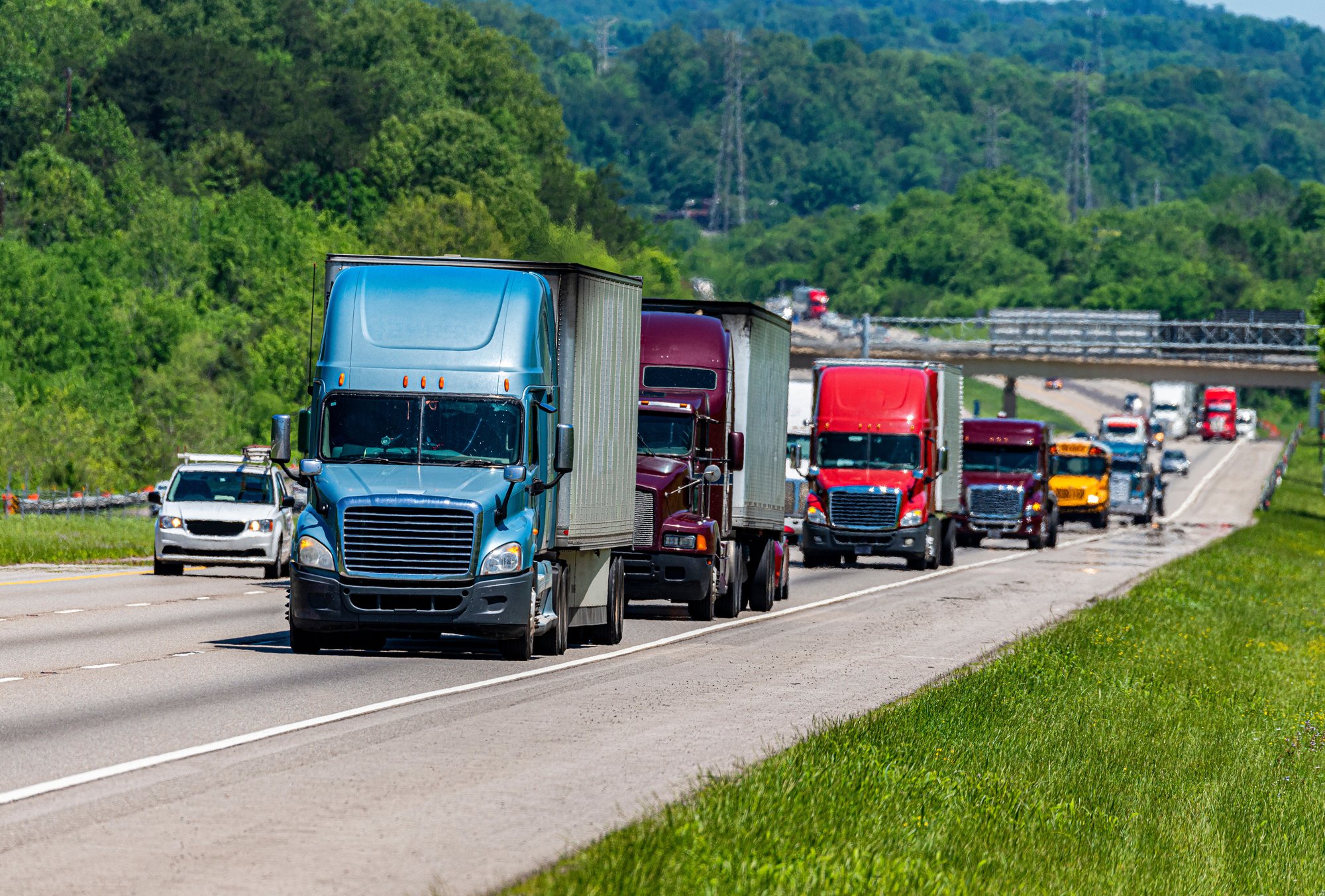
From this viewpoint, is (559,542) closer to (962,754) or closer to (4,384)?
(962,754)

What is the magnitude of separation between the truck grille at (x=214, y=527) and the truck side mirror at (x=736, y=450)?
10084mm

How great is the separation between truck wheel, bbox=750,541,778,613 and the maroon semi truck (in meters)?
24.7

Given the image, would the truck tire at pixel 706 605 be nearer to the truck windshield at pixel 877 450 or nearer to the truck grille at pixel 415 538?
the truck grille at pixel 415 538

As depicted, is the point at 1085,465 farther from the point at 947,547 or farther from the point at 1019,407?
the point at 1019,407

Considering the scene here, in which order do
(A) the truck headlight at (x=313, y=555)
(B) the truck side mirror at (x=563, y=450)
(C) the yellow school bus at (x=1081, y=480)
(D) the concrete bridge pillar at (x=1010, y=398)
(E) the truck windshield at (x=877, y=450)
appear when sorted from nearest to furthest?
1. (A) the truck headlight at (x=313, y=555)
2. (B) the truck side mirror at (x=563, y=450)
3. (E) the truck windshield at (x=877, y=450)
4. (C) the yellow school bus at (x=1081, y=480)
5. (D) the concrete bridge pillar at (x=1010, y=398)

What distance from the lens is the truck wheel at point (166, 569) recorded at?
33.6m

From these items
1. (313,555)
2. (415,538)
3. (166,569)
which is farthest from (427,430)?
(166,569)

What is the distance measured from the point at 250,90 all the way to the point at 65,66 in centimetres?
1330

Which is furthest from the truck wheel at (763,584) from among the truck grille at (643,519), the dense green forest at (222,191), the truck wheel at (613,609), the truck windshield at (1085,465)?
the dense green forest at (222,191)

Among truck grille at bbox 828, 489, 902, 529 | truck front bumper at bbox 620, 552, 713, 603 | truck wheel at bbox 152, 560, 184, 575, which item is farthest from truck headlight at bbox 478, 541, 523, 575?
truck grille at bbox 828, 489, 902, 529

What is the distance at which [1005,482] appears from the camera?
176 ft

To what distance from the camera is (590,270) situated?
67.3ft

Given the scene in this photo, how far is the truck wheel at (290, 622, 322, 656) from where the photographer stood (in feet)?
65.3

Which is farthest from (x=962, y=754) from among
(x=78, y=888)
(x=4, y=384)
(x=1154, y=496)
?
(x=4, y=384)
